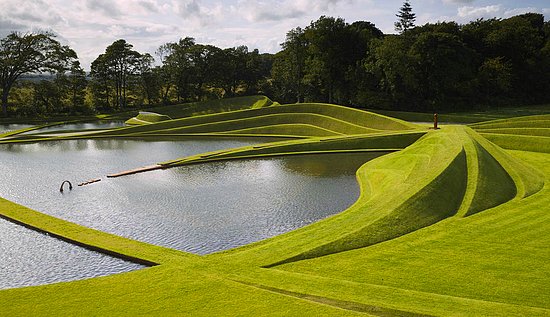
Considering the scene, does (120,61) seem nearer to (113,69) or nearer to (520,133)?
(113,69)

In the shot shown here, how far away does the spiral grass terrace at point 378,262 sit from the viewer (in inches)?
505

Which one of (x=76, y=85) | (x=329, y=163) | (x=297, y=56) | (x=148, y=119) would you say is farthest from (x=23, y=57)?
(x=329, y=163)

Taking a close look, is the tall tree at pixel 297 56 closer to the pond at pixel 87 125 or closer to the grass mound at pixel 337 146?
the pond at pixel 87 125

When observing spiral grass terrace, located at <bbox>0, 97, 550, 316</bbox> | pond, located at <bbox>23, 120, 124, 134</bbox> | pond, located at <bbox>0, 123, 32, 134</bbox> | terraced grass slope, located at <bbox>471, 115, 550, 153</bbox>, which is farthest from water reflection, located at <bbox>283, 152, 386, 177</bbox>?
pond, located at <bbox>0, 123, 32, 134</bbox>

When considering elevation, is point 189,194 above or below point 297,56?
below

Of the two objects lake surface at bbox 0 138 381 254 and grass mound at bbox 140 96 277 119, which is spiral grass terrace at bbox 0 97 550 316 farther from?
grass mound at bbox 140 96 277 119

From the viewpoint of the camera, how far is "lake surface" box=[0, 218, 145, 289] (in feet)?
51.9

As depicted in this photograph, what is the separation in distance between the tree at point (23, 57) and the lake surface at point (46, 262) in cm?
6711

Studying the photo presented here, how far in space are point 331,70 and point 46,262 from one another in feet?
200

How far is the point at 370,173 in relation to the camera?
3080 cm

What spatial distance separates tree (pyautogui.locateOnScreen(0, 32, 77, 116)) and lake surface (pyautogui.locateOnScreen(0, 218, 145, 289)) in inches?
2642

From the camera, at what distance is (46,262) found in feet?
56.1

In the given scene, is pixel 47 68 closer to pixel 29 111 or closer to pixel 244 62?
pixel 29 111

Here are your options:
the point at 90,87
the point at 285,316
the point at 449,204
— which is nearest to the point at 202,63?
the point at 90,87
